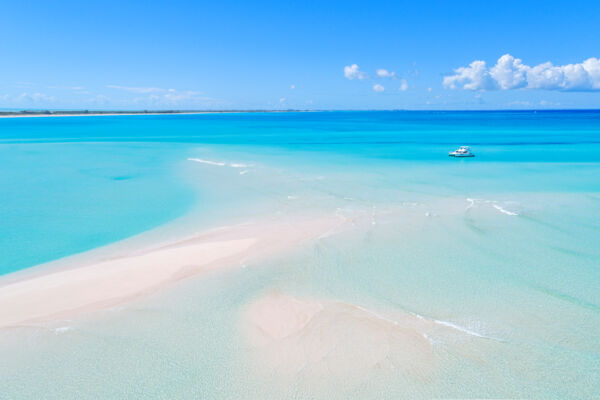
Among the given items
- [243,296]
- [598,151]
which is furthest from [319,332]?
[598,151]

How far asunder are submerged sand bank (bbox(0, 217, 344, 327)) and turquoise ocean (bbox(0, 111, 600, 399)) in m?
0.71

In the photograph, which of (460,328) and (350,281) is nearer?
(460,328)

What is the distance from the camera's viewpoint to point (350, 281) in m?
11.0

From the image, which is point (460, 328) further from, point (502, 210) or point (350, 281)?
point (502, 210)

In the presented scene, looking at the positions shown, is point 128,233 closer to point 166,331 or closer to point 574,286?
point 166,331

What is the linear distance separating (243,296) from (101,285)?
4.62 m

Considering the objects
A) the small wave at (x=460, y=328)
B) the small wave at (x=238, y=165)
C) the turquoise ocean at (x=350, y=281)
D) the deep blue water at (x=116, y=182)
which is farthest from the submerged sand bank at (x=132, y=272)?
the small wave at (x=238, y=165)

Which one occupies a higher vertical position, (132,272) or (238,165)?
(238,165)

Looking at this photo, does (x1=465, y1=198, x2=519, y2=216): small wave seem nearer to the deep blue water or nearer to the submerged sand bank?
the deep blue water

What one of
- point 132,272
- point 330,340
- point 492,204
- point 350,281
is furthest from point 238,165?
point 330,340

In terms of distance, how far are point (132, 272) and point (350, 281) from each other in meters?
7.37

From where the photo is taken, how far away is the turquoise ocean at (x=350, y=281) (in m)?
7.13

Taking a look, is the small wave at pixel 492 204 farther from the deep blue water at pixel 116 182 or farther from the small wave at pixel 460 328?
the small wave at pixel 460 328

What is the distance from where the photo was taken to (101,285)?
10.7m
